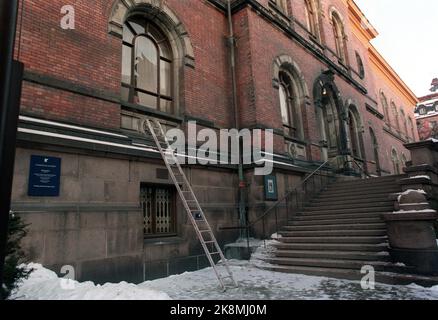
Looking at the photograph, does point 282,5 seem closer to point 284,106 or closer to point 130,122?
point 284,106

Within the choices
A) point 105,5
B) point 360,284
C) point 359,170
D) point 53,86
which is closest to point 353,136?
point 359,170

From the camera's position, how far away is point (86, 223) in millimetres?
5949

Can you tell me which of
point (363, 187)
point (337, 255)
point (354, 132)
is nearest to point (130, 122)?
point (337, 255)

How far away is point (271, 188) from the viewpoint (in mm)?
9742

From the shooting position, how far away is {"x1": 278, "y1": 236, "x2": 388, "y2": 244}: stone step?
7.37 meters

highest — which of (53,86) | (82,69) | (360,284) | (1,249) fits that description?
(82,69)

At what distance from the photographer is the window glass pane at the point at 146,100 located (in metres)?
8.35

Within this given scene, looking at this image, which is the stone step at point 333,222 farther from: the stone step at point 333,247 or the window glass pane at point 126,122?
the window glass pane at point 126,122

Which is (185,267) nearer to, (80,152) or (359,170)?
(80,152)

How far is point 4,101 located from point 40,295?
3.37 m

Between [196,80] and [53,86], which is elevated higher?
[196,80]

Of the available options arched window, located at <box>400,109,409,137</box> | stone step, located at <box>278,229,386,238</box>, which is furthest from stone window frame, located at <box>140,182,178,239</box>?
arched window, located at <box>400,109,409,137</box>

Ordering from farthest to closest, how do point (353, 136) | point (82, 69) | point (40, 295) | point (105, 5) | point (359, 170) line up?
1. point (353, 136)
2. point (359, 170)
3. point (105, 5)
4. point (82, 69)
5. point (40, 295)

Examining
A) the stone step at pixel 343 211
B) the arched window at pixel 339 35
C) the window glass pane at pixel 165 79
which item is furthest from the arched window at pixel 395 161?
the window glass pane at pixel 165 79
